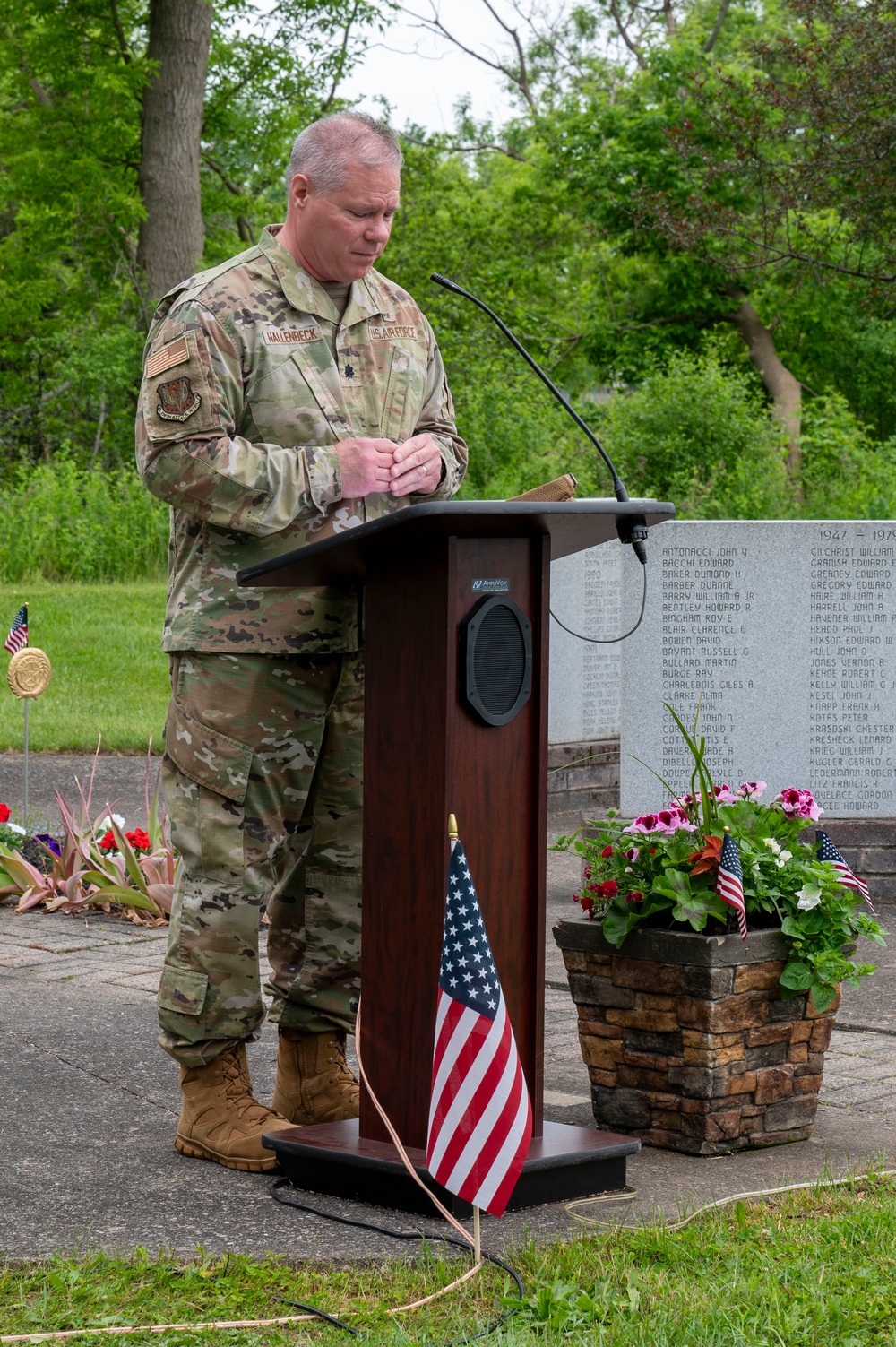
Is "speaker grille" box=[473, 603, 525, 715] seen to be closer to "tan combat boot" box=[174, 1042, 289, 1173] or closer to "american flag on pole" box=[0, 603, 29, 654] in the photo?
"tan combat boot" box=[174, 1042, 289, 1173]

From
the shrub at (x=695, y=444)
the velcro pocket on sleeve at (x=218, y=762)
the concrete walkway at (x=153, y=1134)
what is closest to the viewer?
the concrete walkway at (x=153, y=1134)

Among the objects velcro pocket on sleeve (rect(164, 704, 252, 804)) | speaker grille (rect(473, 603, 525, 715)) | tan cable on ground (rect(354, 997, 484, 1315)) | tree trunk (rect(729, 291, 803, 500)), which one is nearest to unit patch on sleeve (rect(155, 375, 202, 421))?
velcro pocket on sleeve (rect(164, 704, 252, 804))

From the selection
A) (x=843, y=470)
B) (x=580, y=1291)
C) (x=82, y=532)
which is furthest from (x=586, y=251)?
(x=580, y=1291)

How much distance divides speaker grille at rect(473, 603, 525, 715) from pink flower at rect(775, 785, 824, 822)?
3.78 ft

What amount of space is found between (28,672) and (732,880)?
434cm

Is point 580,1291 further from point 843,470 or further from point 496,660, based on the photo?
point 843,470

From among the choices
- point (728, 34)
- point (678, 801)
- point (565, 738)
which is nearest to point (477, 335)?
point (728, 34)

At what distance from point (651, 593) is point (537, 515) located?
4.28 m

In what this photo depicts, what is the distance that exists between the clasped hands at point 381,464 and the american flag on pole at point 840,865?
55.0 inches

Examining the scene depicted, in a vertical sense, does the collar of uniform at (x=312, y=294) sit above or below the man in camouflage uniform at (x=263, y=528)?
above

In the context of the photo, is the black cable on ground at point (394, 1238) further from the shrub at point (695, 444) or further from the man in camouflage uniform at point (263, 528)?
the shrub at point (695, 444)

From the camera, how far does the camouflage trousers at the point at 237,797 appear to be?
3.59 metres

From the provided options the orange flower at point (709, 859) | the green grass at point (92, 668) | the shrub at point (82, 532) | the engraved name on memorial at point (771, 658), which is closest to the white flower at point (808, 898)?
the orange flower at point (709, 859)

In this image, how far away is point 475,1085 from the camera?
9.70ft
